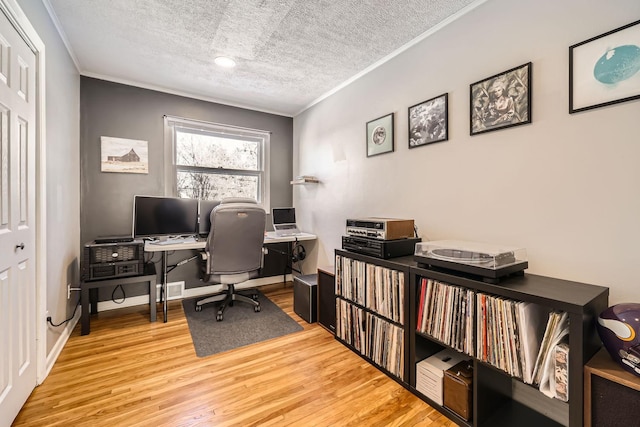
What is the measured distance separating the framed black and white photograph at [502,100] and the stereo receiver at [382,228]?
0.76 metres

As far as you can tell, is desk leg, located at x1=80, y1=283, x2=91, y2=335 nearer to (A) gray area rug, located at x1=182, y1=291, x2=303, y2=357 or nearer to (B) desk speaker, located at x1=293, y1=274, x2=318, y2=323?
(A) gray area rug, located at x1=182, y1=291, x2=303, y2=357

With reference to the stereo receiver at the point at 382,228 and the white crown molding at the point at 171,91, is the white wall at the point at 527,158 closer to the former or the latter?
the stereo receiver at the point at 382,228

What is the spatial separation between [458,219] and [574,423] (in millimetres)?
1132

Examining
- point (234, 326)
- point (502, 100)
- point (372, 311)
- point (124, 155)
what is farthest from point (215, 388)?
point (124, 155)

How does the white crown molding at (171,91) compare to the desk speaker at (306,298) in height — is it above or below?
above

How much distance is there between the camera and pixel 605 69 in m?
1.27

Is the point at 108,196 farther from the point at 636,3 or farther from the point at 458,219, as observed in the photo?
the point at 636,3

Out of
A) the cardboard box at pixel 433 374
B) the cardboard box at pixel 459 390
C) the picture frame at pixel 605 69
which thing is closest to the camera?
the picture frame at pixel 605 69

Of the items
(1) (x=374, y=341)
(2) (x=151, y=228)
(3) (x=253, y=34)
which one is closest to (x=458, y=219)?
(1) (x=374, y=341)

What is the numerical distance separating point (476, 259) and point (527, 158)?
669 mm

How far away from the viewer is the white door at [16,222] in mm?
1312

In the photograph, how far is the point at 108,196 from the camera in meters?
2.90

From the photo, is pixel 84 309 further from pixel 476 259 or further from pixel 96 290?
pixel 476 259

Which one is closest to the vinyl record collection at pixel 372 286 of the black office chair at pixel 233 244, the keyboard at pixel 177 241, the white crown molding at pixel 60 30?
the black office chair at pixel 233 244
